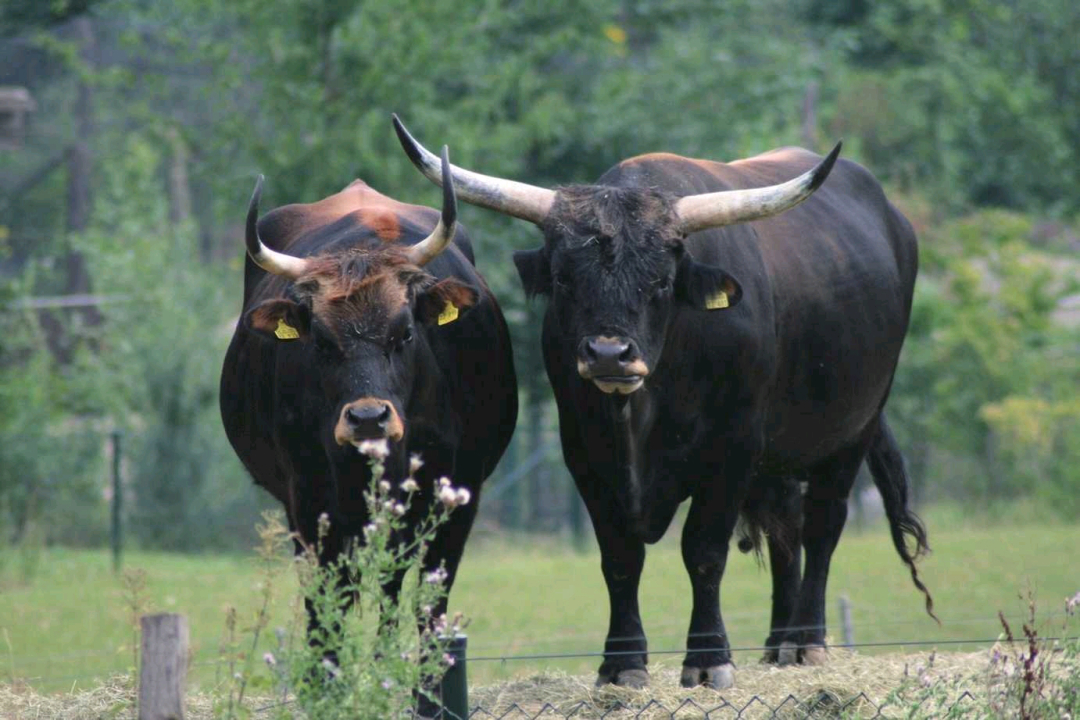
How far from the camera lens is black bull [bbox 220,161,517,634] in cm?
647

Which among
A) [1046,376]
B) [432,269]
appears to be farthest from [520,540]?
[432,269]

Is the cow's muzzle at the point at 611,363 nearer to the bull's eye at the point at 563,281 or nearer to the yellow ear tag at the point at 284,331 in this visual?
the bull's eye at the point at 563,281

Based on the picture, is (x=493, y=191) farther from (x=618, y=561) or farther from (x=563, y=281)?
(x=618, y=561)

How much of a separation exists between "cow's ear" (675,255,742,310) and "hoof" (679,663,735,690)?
1480 mm

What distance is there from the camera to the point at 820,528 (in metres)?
8.55

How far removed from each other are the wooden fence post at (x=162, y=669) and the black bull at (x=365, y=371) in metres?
1.74

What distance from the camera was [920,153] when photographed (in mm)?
34688

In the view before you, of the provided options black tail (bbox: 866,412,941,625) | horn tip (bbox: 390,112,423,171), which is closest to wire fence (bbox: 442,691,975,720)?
horn tip (bbox: 390,112,423,171)

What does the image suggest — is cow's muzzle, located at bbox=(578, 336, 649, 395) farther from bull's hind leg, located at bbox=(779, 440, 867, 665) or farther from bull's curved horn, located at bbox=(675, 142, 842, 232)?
bull's hind leg, located at bbox=(779, 440, 867, 665)

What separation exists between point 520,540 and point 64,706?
14.1 metres

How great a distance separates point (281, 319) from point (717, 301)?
1751mm

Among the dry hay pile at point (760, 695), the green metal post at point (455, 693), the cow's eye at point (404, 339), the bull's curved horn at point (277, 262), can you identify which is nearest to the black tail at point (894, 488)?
the dry hay pile at point (760, 695)

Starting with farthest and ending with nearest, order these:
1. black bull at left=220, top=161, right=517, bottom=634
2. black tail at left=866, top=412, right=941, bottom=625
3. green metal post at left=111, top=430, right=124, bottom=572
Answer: green metal post at left=111, top=430, right=124, bottom=572 → black tail at left=866, top=412, right=941, bottom=625 → black bull at left=220, top=161, right=517, bottom=634

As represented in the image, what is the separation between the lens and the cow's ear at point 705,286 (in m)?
6.65
